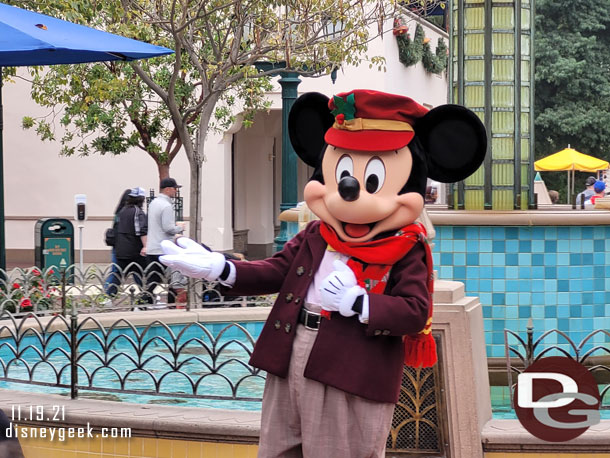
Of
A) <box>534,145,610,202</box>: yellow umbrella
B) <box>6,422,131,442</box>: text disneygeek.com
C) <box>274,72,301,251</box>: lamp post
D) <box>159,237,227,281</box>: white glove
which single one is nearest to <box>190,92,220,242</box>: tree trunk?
<box>274,72,301,251</box>: lamp post

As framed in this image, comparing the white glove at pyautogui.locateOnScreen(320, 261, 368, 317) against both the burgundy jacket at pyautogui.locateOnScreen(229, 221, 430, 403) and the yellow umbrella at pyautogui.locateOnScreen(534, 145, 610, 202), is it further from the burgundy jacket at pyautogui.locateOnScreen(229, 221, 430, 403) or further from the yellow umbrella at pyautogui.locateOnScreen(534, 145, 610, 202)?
the yellow umbrella at pyautogui.locateOnScreen(534, 145, 610, 202)

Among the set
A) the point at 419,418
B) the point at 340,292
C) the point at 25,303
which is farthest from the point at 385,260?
the point at 25,303

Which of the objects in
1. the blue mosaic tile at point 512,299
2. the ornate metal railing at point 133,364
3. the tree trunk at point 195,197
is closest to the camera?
the ornate metal railing at point 133,364

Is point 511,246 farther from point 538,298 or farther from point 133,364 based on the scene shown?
point 133,364

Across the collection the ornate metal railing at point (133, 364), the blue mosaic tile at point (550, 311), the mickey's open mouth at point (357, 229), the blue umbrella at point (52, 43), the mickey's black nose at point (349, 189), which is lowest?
the ornate metal railing at point (133, 364)

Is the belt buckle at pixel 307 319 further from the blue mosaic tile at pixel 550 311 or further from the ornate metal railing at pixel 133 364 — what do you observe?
the blue mosaic tile at pixel 550 311

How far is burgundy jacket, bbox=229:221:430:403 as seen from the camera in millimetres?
3912

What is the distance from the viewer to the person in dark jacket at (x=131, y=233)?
12.4 metres

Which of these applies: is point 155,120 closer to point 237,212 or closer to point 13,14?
point 237,212

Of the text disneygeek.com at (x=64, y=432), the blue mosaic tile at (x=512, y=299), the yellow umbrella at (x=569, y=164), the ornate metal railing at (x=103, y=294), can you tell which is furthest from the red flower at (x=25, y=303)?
the yellow umbrella at (x=569, y=164)

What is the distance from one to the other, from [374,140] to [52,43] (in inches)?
122

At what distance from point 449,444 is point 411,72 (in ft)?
77.8

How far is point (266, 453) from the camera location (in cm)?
412

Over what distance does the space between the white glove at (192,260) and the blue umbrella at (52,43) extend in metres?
2.68
